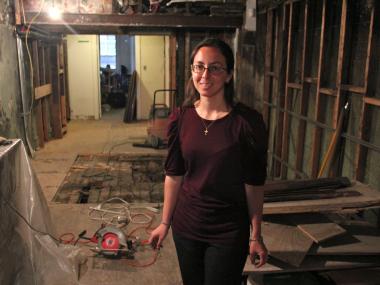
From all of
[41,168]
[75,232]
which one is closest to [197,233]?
[75,232]

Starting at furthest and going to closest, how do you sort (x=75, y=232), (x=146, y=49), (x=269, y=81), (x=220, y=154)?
(x=146, y=49) → (x=269, y=81) → (x=75, y=232) → (x=220, y=154)

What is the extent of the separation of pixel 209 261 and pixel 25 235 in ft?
4.39

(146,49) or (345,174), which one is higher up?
(146,49)

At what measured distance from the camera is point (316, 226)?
2.25 metres

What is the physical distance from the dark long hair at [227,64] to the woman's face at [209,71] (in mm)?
17

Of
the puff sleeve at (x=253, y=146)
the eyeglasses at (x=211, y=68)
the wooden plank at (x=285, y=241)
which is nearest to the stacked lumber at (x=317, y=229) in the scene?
the wooden plank at (x=285, y=241)

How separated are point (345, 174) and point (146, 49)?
21.9 ft

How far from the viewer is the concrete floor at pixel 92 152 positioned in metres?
2.69

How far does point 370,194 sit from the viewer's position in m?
2.25

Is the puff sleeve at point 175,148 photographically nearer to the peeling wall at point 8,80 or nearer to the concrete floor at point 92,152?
the concrete floor at point 92,152

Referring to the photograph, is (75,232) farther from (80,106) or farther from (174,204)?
(80,106)

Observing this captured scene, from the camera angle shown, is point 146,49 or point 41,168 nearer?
point 41,168

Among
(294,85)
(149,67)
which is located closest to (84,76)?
(149,67)

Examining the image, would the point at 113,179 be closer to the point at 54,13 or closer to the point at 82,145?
the point at 82,145
